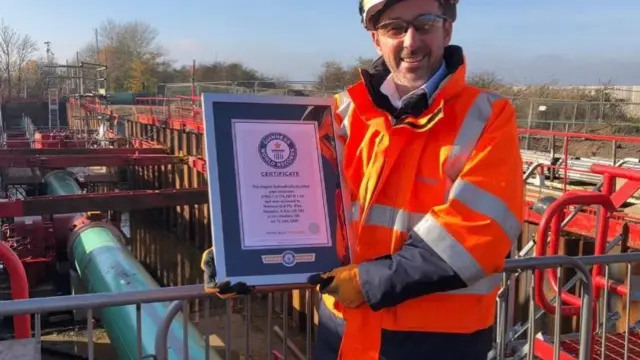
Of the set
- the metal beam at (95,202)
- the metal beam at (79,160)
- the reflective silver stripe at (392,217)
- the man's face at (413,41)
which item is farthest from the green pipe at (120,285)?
the man's face at (413,41)

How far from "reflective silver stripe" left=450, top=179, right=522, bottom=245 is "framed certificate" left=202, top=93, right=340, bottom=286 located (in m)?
0.51

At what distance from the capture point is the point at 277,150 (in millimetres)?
2236

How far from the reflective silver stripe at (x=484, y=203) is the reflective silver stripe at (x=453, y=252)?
118 mm

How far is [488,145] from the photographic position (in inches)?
76.4

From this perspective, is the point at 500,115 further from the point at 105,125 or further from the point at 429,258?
the point at 105,125

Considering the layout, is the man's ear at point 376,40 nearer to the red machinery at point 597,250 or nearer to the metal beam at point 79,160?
the red machinery at point 597,250

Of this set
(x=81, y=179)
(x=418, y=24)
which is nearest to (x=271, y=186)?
(x=418, y=24)

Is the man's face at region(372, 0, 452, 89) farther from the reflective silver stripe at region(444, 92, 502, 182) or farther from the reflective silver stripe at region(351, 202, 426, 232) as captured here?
the reflective silver stripe at region(351, 202, 426, 232)

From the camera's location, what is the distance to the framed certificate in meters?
2.12

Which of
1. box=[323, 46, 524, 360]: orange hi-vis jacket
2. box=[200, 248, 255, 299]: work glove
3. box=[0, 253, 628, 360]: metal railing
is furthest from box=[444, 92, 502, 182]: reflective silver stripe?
box=[0, 253, 628, 360]: metal railing

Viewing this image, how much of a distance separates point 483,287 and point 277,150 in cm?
90

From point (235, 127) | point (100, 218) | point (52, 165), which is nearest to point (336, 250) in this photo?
point (235, 127)

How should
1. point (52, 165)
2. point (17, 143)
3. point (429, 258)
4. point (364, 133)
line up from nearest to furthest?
point (429, 258) → point (364, 133) → point (52, 165) → point (17, 143)

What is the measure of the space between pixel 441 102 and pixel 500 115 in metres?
0.20
